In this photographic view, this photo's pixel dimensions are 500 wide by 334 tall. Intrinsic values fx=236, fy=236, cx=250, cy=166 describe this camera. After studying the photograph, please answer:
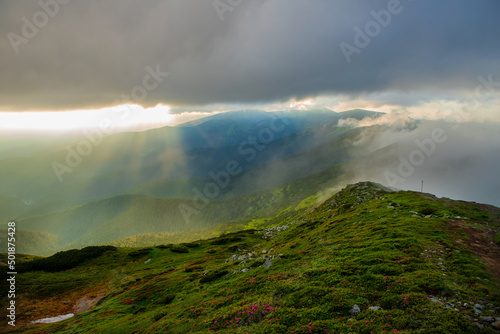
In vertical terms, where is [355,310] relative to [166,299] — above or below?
above

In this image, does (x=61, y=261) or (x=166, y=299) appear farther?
(x=61, y=261)

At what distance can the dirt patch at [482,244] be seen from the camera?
23.1m

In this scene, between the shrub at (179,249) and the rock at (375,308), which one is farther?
the shrub at (179,249)

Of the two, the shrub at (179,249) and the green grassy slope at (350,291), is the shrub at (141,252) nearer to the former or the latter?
the shrub at (179,249)

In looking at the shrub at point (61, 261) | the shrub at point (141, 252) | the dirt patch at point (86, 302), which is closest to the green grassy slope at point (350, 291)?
the dirt patch at point (86, 302)

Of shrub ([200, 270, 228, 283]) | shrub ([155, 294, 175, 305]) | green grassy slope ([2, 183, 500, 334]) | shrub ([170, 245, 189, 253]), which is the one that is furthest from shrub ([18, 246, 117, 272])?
shrub ([200, 270, 228, 283])

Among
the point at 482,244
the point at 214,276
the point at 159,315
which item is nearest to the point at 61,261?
the point at 214,276

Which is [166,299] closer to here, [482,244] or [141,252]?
[482,244]

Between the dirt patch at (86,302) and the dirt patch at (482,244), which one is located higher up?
the dirt patch at (482,244)

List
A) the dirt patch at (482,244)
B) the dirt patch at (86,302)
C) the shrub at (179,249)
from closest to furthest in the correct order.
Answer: the dirt patch at (482,244), the dirt patch at (86,302), the shrub at (179,249)

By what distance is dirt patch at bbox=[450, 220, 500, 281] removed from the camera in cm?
2306

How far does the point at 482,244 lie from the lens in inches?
1107

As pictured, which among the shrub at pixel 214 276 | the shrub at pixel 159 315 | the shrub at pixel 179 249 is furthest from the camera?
the shrub at pixel 179 249

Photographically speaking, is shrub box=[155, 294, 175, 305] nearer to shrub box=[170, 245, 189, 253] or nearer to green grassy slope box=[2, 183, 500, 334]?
green grassy slope box=[2, 183, 500, 334]
